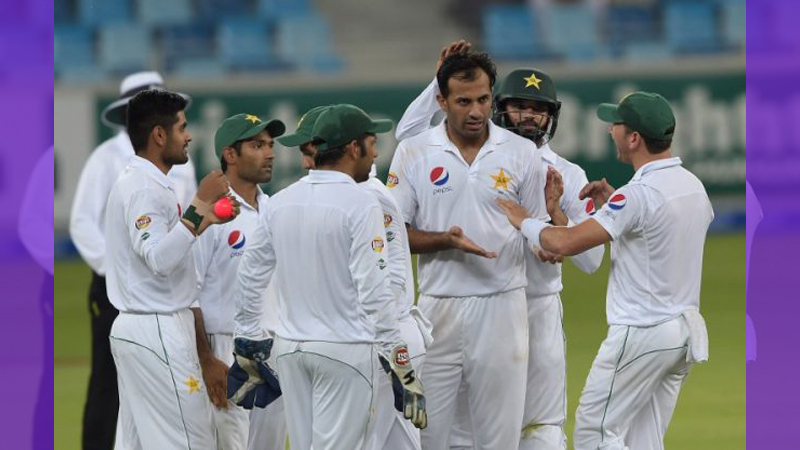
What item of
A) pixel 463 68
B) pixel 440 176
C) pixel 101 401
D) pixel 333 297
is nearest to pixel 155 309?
pixel 333 297

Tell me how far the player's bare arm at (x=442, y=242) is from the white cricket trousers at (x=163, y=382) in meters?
1.24

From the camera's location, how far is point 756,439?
29.9 ft

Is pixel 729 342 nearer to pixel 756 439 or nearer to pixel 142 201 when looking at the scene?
pixel 756 439

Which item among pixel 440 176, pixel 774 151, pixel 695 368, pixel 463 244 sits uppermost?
pixel 774 151

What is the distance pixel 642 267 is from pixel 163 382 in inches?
92.2

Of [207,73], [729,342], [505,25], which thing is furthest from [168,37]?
[729,342]

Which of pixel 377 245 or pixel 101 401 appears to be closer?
pixel 377 245

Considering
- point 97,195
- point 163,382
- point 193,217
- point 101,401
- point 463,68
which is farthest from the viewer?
point 97,195

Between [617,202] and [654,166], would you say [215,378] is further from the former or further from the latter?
[654,166]

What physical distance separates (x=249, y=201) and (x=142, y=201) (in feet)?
2.66

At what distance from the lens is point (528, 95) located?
23.4 feet

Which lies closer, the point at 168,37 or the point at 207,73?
the point at 207,73

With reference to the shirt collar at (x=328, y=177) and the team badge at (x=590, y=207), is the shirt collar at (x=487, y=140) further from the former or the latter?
the shirt collar at (x=328, y=177)

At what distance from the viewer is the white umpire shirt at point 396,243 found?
6309 mm
